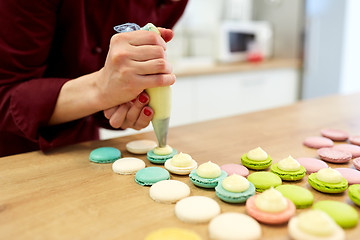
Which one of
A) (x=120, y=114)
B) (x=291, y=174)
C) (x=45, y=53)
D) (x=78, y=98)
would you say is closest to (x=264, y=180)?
(x=291, y=174)

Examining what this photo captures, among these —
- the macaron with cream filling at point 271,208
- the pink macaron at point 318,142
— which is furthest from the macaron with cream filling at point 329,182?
the pink macaron at point 318,142

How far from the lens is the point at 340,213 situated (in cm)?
51

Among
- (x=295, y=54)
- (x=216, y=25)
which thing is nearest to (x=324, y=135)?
(x=216, y=25)

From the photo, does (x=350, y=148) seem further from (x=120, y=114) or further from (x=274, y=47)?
(x=274, y=47)

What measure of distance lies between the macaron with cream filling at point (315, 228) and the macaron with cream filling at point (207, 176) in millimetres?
183

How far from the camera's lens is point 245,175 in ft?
2.23

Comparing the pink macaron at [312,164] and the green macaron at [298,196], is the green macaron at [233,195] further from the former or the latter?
the pink macaron at [312,164]

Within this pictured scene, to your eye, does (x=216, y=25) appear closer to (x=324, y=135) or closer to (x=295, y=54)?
(x=295, y=54)

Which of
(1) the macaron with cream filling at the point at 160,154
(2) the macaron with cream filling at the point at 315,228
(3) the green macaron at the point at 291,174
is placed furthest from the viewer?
(1) the macaron with cream filling at the point at 160,154

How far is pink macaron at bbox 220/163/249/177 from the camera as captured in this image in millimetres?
682

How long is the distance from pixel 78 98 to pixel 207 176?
399 mm

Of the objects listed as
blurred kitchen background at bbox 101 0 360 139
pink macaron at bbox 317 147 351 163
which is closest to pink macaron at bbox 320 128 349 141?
pink macaron at bbox 317 147 351 163

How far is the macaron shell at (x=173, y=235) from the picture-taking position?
462 millimetres

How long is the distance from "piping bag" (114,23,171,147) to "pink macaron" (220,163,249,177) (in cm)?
17
